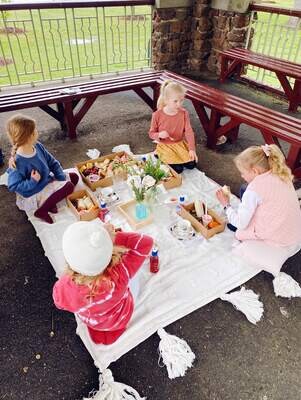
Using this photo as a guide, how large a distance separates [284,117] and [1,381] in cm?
329

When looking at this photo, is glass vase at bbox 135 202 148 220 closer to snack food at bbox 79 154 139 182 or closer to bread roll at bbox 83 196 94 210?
bread roll at bbox 83 196 94 210

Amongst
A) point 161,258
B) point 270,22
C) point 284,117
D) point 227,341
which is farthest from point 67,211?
point 270,22

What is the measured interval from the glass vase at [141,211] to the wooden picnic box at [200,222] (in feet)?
1.04

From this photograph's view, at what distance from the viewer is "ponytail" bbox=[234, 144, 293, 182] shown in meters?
2.05

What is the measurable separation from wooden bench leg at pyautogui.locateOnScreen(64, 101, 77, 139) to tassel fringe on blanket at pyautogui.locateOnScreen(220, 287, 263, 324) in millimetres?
2765

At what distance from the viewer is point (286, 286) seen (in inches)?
87.4

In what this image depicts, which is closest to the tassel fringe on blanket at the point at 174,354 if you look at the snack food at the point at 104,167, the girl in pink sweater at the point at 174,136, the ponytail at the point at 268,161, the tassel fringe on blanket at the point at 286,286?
the tassel fringe on blanket at the point at 286,286

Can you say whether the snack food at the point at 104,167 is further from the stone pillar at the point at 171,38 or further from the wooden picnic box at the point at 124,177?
the stone pillar at the point at 171,38

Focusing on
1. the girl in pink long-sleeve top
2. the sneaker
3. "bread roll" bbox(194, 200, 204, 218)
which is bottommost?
the sneaker

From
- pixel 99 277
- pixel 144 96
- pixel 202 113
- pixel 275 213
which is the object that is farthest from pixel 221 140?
pixel 99 277

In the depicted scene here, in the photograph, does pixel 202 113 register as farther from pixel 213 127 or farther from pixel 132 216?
pixel 132 216

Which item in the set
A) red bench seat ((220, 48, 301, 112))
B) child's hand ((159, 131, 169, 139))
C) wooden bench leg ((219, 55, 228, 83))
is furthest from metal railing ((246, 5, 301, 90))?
child's hand ((159, 131, 169, 139))

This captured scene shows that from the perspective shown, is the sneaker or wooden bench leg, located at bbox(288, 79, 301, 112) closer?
the sneaker

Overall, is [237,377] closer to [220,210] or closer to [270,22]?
[220,210]
